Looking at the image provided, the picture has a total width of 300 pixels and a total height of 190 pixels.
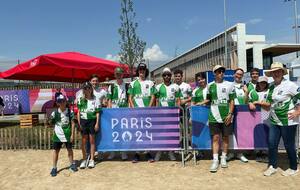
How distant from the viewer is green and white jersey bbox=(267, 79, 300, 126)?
243 inches

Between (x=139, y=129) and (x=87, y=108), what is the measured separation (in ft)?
3.92

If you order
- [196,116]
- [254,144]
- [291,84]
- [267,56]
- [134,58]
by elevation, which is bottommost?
[254,144]

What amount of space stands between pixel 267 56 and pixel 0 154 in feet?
141

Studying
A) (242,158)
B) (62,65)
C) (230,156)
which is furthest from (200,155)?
(62,65)

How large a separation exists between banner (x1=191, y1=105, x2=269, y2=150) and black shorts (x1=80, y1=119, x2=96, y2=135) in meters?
2.10

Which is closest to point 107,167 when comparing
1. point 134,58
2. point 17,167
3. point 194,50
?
point 17,167

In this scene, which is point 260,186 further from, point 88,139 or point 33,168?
point 33,168

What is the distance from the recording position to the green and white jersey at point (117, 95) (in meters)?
7.85

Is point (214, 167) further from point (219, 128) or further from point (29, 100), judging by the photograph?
point (29, 100)

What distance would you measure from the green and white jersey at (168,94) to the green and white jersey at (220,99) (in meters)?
0.93

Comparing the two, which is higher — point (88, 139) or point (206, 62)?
point (206, 62)

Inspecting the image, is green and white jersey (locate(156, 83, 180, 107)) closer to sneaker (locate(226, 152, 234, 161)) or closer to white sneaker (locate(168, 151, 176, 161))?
white sneaker (locate(168, 151, 176, 161))

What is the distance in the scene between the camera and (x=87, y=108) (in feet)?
23.9

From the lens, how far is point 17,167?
7676 mm
